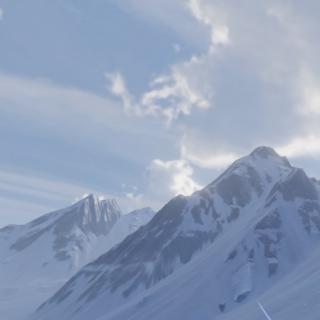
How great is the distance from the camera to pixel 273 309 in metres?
175

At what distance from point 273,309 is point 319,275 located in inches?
1051

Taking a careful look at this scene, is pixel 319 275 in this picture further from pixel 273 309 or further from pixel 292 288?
pixel 273 309

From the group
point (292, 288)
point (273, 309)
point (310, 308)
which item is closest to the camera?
point (310, 308)

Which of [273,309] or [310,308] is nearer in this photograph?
[310,308]

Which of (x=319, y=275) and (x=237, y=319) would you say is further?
(x=319, y=275)

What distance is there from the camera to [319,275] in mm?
196500

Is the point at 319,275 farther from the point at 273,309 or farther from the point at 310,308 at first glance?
the point at 310,308

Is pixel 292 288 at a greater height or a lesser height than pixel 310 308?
greater

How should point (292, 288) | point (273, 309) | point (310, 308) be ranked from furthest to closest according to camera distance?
1. point (292, 288)
2. point (273, 309)
3. point (310, 308)

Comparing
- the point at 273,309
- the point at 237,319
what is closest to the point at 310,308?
the point at 273,309

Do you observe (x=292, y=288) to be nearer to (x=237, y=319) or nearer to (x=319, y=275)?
(x=319, y=275)

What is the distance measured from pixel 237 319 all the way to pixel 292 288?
1974 cm

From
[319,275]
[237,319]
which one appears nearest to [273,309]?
[237,319]

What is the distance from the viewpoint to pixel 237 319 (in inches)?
7229
